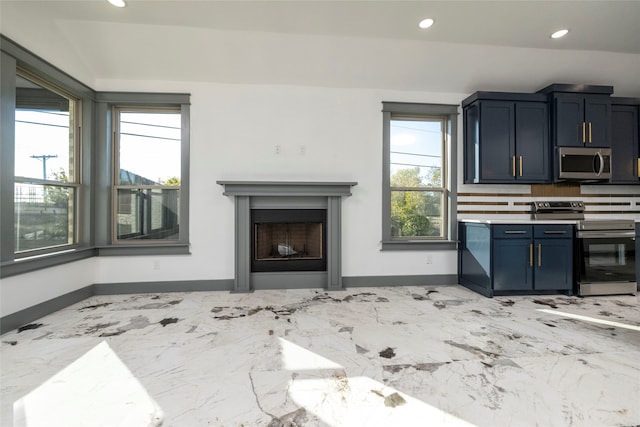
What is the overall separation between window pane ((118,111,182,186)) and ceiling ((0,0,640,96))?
1.28ft

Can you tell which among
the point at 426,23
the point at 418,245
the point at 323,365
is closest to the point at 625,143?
the point at 418,245

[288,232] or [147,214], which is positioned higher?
[147,214]

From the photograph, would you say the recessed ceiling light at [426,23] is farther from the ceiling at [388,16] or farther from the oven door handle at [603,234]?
the oven door handle at [603,234]

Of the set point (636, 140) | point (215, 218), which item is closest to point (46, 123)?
point (215, 218)

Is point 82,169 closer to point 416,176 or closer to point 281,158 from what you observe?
point 281,158

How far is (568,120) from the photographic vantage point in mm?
3537

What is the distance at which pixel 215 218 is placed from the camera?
3508 millimetres

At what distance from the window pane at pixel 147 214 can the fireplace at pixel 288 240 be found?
1.03m

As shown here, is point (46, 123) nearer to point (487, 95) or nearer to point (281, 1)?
point (281, 1)

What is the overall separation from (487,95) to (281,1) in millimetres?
2675

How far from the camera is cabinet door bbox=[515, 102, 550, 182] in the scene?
3568 millimetres

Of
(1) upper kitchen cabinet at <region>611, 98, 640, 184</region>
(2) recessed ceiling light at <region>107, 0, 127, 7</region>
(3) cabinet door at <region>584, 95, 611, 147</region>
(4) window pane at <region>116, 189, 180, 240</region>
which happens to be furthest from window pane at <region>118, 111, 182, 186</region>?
(1) upper kitchen cabinet at <region>611, 98, 640, 184</region>

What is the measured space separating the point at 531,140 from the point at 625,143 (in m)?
1.46

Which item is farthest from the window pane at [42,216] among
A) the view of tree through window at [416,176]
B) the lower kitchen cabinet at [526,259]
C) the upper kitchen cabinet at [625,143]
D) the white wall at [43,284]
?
the upper kitchen cabinet at [625,143]
